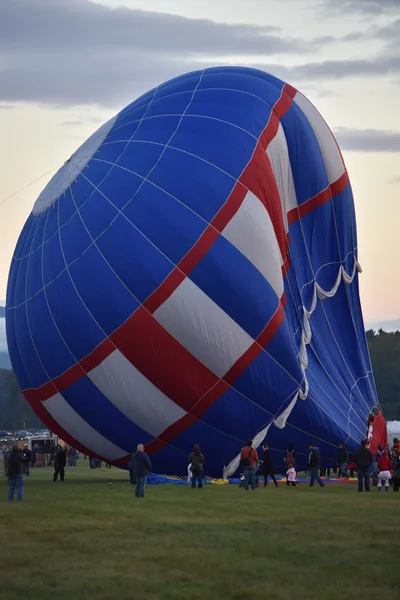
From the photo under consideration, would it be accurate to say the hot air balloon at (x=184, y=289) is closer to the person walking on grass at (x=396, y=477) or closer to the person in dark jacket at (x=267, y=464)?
the person in dark jacket at (x=267, y=464)

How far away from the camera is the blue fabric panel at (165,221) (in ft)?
87.2

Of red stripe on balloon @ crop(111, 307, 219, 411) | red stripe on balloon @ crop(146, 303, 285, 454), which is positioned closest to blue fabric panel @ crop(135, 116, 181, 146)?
red stripe on balloon @ crop(111, 307, 219, 411)

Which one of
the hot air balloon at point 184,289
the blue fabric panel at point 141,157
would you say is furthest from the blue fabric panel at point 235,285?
the blue fabric panel at point 141,157

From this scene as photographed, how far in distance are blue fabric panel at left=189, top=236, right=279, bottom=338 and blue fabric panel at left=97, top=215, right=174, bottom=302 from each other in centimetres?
80

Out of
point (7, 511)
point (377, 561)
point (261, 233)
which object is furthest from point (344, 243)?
point (377, 561)

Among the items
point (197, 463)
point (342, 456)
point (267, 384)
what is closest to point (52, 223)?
point (267, 384)

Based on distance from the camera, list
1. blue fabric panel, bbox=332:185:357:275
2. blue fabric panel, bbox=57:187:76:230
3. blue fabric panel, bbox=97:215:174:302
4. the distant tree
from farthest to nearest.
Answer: the distant tree < blue fabric panel, bbox=332:185:357:275 < blue fabric panel, bbox=57:187:76:230 < blue fabric panel, bbox=97:215:174:302

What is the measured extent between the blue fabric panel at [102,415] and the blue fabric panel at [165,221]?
12.3 feet

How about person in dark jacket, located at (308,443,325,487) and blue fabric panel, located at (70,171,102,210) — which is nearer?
blue fabric panel, located at (70,171,102,210)

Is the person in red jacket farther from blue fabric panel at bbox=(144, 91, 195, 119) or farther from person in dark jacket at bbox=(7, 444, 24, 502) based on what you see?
blue fabric panel at bbox=(144, 91, 195, 119)

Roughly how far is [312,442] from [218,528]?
10.1m

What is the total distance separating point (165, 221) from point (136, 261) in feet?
3.77

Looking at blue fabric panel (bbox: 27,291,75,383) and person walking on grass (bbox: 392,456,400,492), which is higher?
blue fabric panel (bbox: 27,291,75,383)

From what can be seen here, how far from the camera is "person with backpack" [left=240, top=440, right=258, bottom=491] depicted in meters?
27.2
